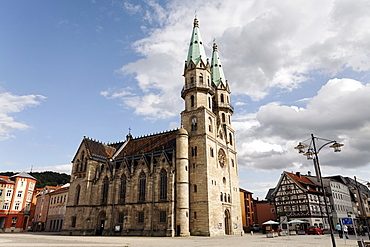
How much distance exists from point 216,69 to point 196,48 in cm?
886

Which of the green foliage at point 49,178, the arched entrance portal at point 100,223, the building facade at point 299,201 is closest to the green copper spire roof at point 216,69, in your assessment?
the building facade at point 299,201

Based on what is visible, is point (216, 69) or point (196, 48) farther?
point (216, 69)

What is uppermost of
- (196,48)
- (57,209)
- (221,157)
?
(196,48)

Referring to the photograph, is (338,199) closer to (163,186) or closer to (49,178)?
(163,186)

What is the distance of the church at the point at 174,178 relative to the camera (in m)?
41.3

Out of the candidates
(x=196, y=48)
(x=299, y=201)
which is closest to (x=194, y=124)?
(x=196, y=48)

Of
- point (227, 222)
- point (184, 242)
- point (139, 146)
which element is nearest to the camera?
point (184, 242)

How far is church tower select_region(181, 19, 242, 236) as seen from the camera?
41156 millimetres

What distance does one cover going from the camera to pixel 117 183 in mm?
48562

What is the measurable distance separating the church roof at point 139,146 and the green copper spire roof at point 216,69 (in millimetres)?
15737

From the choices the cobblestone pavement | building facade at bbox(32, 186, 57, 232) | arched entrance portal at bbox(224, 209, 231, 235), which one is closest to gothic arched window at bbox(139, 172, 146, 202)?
the cobblestone pavement

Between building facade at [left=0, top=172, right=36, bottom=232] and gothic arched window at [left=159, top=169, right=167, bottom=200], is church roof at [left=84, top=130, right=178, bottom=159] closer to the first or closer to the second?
gothic arched window at [left=159, top=169, right=167, bottom=200]

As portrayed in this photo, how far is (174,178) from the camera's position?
42.6 metres

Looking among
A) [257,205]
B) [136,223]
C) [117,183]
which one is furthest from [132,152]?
[257,205]
